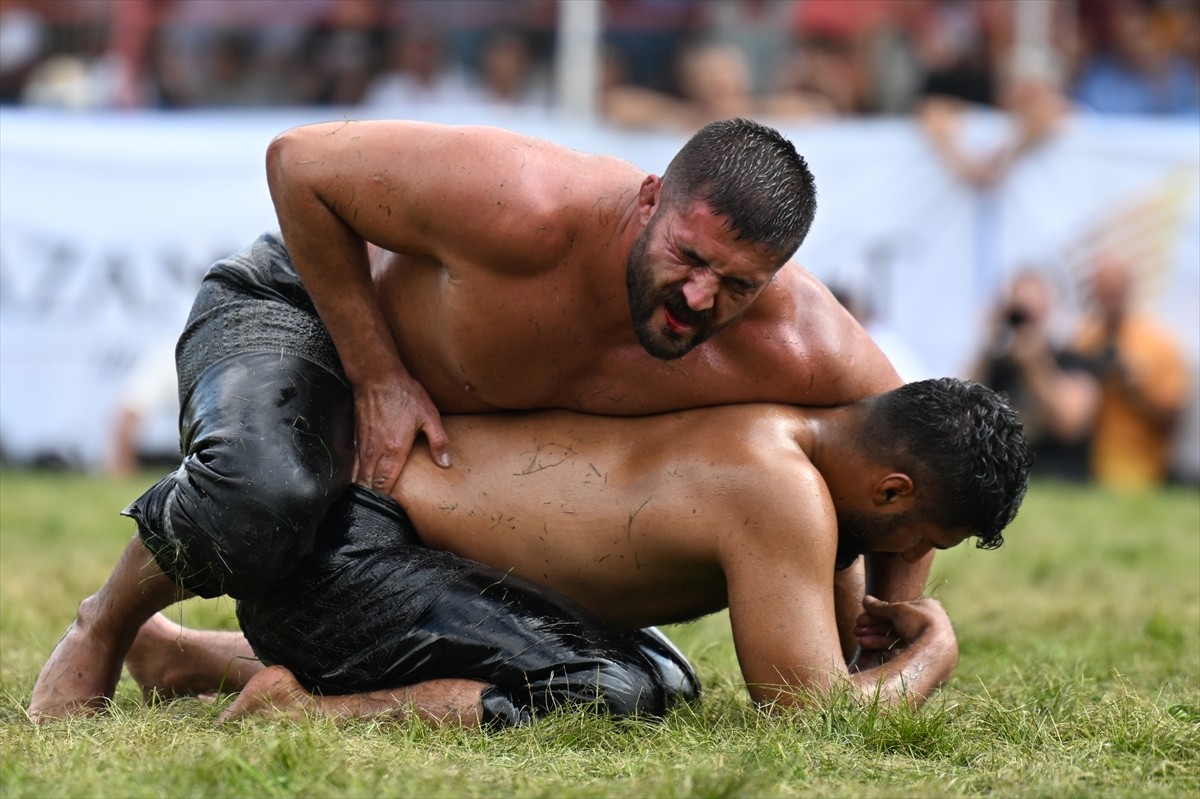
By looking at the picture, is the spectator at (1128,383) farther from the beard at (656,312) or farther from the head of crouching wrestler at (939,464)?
the beard at (656,312)

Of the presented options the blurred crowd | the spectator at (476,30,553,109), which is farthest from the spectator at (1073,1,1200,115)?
the spectator at (476,30,553,109)

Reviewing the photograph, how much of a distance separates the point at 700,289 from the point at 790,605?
63 centimetres

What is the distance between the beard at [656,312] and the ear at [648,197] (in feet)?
0.15

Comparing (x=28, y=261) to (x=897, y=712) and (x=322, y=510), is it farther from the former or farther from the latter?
(x=897, y=712)

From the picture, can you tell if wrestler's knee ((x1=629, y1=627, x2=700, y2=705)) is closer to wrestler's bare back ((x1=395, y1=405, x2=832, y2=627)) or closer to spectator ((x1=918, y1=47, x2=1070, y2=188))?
wrestler's bare back ((x1=395, y1=405, x2=832, y2=627))

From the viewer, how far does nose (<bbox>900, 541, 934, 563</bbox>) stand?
11.6 feet

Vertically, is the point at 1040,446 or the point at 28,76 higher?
the point at 28,76

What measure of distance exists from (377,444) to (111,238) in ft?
19.8

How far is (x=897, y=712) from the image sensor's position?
317cm

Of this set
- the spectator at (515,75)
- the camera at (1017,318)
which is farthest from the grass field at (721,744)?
the spectator at (515,75)

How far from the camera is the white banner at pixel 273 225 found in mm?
8648

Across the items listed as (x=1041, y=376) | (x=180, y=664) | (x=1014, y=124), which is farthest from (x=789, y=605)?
→ (x=1014, y=124)

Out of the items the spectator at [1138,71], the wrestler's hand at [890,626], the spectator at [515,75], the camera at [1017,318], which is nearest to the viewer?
the wrestler's hand at [890,626]

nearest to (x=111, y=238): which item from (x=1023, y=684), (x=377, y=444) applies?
(x=377, y=444)
